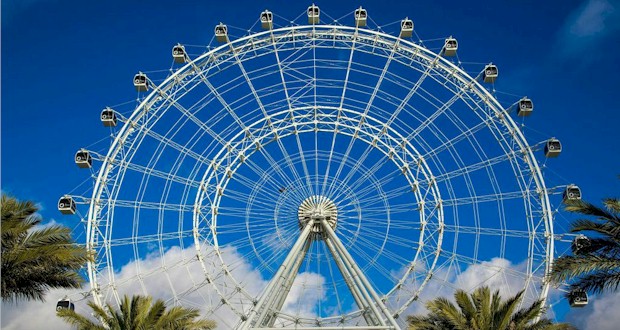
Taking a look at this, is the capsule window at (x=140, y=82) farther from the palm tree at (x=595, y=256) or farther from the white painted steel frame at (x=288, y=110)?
the palm tree at (x=595, y=256)

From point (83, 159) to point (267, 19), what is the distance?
1259 centimetres

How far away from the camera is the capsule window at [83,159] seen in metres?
35.6

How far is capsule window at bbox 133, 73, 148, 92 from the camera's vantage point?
36375mm

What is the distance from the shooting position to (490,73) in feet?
123

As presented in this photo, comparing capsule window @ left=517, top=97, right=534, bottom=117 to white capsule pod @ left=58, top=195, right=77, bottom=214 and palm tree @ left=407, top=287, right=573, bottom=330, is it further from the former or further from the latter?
white capsule pod @ left=58, top=195, right=77, bottom=214

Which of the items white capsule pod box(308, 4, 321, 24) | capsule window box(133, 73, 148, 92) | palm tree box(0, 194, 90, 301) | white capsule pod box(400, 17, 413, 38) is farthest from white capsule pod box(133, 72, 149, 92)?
palm tree box(0, 194, 90, 301)

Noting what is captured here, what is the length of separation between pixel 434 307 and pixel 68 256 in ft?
44.0

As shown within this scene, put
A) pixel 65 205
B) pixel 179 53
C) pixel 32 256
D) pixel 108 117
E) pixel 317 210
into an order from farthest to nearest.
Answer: pixel 179 53 < pixel 108 117 < pixel 317 210 < pixel 65 205 < pixel 32 256

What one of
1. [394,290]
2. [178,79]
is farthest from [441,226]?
[178,79]

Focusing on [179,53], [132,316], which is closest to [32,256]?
[132,316]

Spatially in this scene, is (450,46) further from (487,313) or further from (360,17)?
(487,313)

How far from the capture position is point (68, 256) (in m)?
17.3

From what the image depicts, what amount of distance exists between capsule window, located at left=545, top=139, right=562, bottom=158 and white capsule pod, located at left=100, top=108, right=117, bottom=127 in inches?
912

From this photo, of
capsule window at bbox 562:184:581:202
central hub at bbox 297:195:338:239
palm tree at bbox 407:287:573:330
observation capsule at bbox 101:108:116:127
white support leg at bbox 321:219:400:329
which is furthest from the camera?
observation capsule at bbox 101:108:116:127
